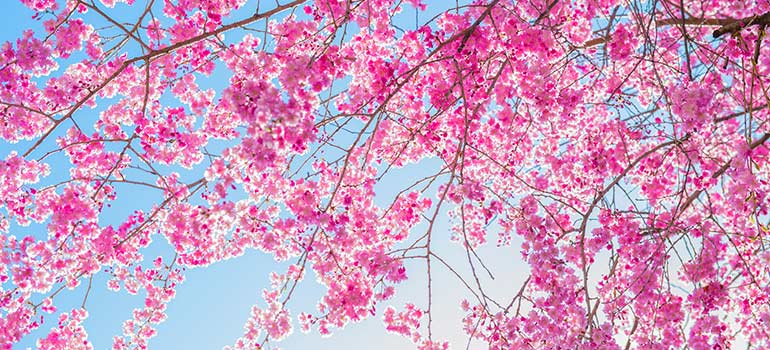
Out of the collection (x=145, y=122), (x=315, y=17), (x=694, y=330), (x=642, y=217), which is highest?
(x=315, y=17)

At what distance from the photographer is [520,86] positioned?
4703 mm

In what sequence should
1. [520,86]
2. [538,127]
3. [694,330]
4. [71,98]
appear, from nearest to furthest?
[694,330] < [520,86] < [71,98] < [538,127]

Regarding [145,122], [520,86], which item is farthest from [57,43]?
[520,86]

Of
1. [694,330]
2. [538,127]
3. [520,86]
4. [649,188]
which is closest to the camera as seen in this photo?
[694,330]

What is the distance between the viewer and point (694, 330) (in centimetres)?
439

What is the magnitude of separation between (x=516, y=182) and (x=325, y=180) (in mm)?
2128

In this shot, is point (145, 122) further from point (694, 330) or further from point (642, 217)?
point (694, 330)

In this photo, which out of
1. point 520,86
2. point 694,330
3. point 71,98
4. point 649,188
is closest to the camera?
point 694,330

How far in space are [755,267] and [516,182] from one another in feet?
7.29

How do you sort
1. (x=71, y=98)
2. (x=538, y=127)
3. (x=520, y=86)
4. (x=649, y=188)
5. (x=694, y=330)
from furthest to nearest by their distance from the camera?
(x=538, y=127), (x=649, y=188), (x=71, y=98), (x=520, y=86), (x=694, y=330)

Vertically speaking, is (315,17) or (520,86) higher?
A: (315,17)

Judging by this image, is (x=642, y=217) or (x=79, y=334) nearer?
(x=642, y=217)

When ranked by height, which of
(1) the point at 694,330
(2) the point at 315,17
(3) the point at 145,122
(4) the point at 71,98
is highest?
(2) the point at 315,17

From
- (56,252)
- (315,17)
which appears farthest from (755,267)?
(56,252)
